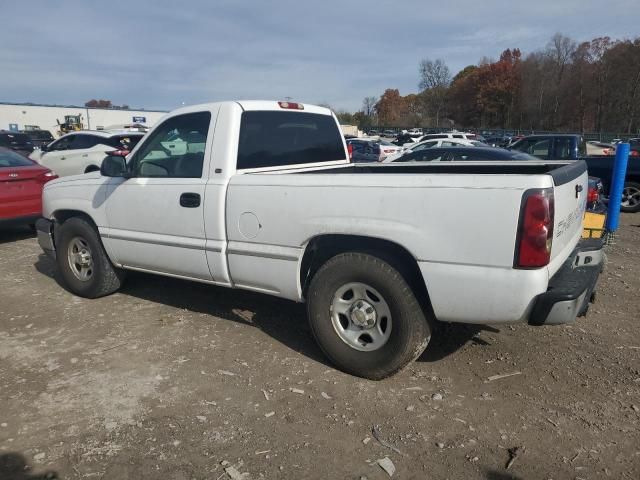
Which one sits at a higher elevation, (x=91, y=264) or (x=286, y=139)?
(x=286, y=139)

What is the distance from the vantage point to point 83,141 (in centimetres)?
1355

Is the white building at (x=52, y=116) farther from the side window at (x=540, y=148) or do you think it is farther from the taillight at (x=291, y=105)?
the taillight at (x=291, y=105)

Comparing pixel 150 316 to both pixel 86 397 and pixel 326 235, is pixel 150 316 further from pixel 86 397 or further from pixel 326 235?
pixel 326 235

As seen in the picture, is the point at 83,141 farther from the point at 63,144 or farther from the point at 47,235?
the point at 47,235

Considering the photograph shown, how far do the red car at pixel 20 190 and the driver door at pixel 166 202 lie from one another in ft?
12.2

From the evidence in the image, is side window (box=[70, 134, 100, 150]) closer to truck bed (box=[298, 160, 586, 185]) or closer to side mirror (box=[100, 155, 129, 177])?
side mirror (box=[100, 155, 129, 177])

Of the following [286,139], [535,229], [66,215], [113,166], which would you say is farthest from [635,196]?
[66,215]

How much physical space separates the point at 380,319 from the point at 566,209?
1.36 meters

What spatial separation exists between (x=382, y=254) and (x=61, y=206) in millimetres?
3531

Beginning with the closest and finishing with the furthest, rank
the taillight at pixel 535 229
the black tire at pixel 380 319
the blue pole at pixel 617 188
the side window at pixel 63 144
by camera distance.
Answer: the taillight at pixel 535 229
the black tire at pixel 380 319
the blue pole at pixel 617 188
the side window at pixel 63 144

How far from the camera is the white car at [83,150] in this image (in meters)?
13.0

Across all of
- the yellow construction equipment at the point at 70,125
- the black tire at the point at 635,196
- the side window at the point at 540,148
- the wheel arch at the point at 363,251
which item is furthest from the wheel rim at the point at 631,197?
the yellow construction equipment at the point at 70,125

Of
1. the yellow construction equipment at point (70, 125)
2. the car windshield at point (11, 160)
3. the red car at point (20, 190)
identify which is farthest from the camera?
the yellow construction equipment at point (70, 125)

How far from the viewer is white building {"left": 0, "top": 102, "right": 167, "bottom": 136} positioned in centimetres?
4909
